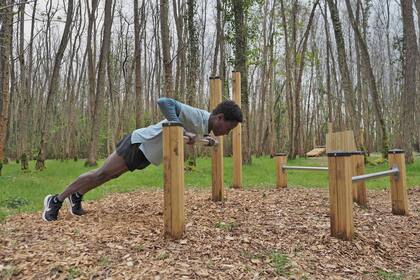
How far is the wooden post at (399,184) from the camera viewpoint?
4535 mm

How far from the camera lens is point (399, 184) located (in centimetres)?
455

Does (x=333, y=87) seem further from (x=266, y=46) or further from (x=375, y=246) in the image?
(x=375, y=246)

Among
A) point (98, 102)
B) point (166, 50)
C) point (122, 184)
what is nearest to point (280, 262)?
point (122, 184)

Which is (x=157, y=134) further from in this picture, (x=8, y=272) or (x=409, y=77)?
(x=409, y=77)

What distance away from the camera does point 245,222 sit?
3.84 meters

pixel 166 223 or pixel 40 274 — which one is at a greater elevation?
pixel 166 223

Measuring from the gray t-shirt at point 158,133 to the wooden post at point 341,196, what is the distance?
1213 mm

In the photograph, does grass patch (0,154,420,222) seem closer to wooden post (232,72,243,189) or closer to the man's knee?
the man's knee

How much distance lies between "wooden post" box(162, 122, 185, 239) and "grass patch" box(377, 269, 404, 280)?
5.18 feet

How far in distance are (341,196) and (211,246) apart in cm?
126

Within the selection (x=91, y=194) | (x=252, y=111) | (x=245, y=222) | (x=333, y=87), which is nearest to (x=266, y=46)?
(x=252, y=111)

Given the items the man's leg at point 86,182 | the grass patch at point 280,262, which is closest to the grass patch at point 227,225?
the grass patch at point 280,262

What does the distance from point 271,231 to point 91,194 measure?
145 inches

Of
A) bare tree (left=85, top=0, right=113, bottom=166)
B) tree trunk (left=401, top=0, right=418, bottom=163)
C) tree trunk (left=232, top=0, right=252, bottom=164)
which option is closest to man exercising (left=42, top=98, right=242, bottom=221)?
tree trunk (left=232, top=0, right=252, bottom=164)
